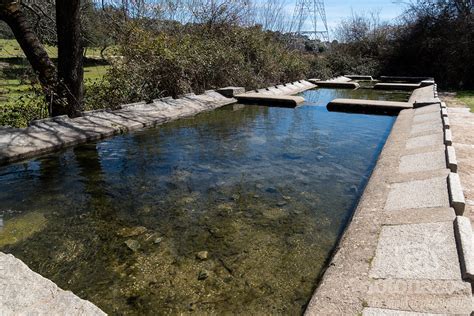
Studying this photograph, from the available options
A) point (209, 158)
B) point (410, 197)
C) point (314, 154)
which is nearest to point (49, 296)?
point (410, 197)

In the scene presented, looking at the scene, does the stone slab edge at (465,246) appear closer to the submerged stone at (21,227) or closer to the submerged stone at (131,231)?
the submerged stone at (131,231)

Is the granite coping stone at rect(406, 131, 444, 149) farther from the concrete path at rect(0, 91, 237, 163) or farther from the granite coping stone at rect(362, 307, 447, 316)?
the concrete path at rect(0, 91, 237, 163)

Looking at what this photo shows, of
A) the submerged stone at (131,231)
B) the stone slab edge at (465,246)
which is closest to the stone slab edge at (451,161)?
the stone slab edge at (465,246)

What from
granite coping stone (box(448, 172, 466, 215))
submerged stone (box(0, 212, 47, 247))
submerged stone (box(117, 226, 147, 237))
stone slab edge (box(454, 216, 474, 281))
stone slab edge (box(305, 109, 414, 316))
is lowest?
submerged stone (box(0, 212, 47, 247))

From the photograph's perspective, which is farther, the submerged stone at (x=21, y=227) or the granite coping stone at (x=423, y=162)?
the granite coping stone at (x=423, y=162)

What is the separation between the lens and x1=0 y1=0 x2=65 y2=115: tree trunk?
20.4ft

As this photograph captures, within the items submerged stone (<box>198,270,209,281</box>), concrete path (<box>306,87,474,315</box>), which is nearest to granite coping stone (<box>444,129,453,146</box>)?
concrete path (<box>306,87,474,315</box>)

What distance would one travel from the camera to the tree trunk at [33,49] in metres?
6.23

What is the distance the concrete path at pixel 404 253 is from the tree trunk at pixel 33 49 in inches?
228

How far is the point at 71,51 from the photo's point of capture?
7.07m

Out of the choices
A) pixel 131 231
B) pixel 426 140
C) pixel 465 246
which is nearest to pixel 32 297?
pixel 131 231

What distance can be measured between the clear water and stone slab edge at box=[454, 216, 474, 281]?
0.99 m

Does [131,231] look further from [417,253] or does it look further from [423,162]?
[423,162]

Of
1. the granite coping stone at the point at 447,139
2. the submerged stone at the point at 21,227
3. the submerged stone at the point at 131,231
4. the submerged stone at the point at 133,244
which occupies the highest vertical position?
the granite coping stone at the point at 447,139
